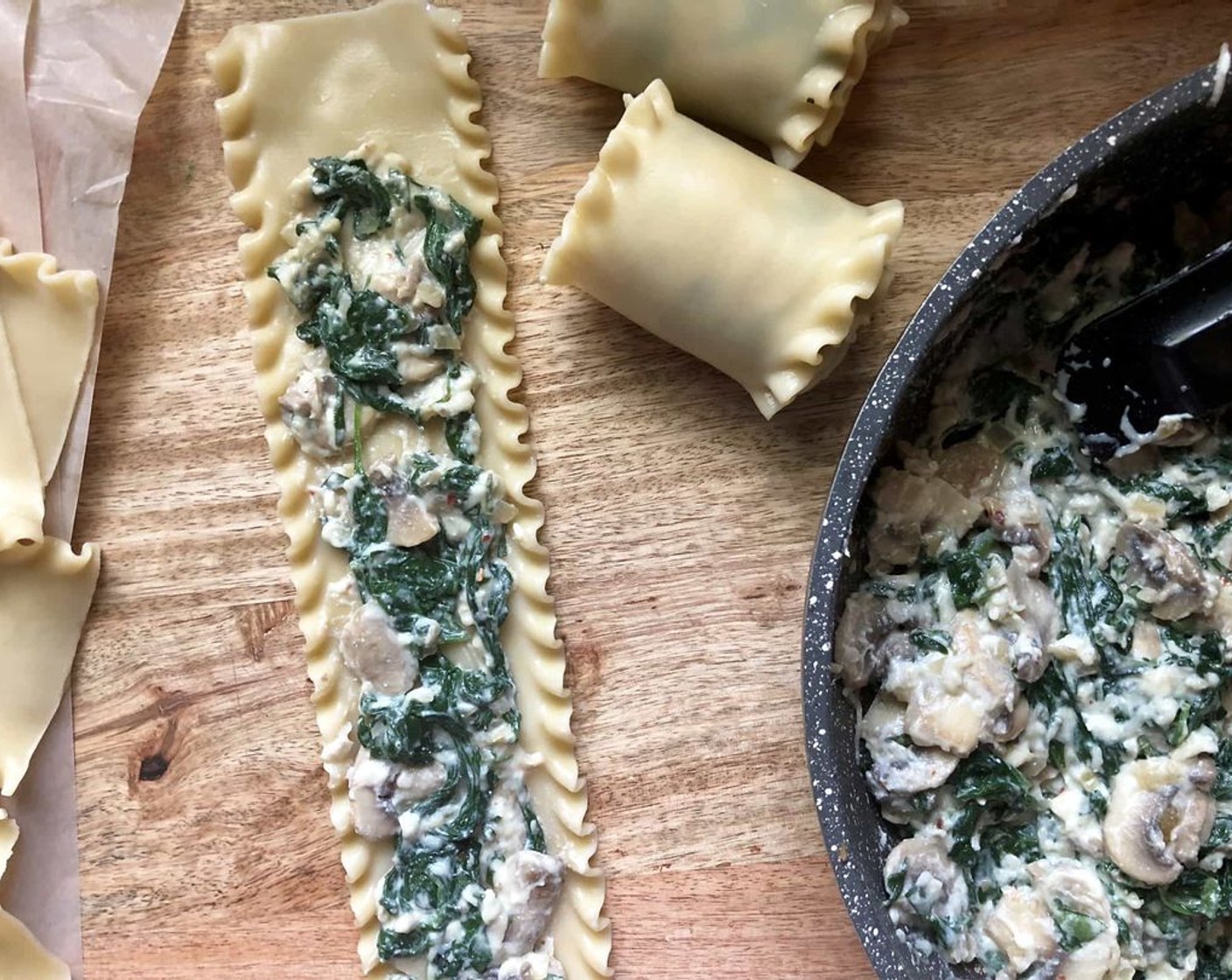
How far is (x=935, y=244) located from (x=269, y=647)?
1895 millimetres

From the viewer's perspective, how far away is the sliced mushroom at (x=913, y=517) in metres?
2.26

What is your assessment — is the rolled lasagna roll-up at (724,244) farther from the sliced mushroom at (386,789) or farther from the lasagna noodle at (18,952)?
the lasagna noodle at (18,952)

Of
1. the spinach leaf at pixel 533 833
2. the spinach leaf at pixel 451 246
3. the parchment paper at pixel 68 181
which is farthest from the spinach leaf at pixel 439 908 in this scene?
the spinach leaf at pixel 451 246

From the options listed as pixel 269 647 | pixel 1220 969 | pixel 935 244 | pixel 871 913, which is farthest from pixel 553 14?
pixel 1220 969

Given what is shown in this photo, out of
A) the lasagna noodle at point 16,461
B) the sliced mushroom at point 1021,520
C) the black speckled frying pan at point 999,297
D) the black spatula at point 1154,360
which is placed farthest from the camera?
the lasagna noodle at point 16,461

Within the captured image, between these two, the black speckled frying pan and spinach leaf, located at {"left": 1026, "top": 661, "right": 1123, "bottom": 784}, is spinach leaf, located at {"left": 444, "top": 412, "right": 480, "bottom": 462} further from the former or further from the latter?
spinach leaf, located at {"left": 1026, "top": 661, "right": 1123, "bottom": 784}

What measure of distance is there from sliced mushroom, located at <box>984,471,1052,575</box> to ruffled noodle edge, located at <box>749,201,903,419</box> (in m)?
0.49

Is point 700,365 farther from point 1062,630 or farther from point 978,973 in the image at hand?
point 978,973

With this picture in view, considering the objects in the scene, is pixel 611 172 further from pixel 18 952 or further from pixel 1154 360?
pixel 18 952

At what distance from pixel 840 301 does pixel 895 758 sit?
38.8 inches

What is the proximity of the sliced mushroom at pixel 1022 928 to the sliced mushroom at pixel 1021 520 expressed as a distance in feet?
2.32

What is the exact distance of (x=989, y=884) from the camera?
7.39 ft

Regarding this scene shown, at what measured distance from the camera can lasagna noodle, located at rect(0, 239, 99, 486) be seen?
257 cm

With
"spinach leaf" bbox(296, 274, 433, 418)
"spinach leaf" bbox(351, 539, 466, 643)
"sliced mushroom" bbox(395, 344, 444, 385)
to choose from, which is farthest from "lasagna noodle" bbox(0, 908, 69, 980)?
"sliced mushroom" bbox(395, 344, 444, 385)
